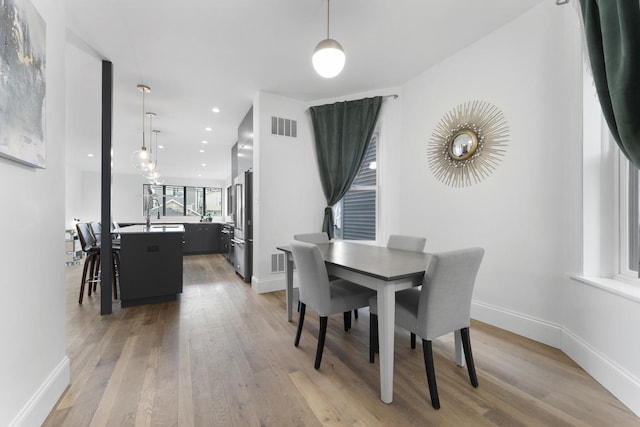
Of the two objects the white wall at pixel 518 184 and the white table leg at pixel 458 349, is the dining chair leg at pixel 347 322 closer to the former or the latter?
the white table leg at pixel 458 349

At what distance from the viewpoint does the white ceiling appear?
221 centimetres

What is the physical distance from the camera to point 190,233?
7.19 meters

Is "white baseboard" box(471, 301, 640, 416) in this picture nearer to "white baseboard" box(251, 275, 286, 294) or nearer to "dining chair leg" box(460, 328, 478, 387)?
"dining chair leg" box(460, 328, 478, 387)

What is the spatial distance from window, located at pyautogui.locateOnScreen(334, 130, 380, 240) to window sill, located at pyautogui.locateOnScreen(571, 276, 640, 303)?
2.34 metres

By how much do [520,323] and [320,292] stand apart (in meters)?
1.90

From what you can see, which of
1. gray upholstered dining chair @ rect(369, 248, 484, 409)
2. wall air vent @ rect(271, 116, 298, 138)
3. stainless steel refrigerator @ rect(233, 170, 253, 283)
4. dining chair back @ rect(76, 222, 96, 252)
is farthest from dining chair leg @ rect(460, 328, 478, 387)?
dining chair back @ rect(76, 222, 96, 252)

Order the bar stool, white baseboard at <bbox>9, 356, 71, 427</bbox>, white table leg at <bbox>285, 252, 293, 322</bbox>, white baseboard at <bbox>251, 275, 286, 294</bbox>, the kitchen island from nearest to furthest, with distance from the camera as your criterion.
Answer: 1. white baseboard at <bbox>9, 356, 71, 427</bbox>
2. white table leg at <bbox>285, 252, 293, 322</bbox>
3. the kitchen island
4. the bar stool
5. white baseboard at <bbox>251, 275, 286, 294</bbox>

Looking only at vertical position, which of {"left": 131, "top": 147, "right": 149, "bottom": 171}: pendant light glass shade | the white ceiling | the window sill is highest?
the white ceiling

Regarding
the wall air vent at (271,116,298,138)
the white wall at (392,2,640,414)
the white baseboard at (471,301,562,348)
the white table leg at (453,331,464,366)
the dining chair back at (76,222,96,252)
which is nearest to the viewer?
the white wall at (392,2,640,414)

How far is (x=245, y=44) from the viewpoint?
8.73 ft

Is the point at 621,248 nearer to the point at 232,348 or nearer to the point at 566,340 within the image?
→ the point at 566,340

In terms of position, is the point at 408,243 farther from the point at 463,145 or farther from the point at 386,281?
the point at 463,145

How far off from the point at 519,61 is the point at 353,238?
2.79m

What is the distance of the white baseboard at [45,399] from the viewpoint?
123 cm
